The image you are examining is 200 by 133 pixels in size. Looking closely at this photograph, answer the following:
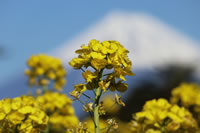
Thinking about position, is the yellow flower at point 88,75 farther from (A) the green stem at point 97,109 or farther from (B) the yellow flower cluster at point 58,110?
(B) the yellow flower cluster at point 58,110

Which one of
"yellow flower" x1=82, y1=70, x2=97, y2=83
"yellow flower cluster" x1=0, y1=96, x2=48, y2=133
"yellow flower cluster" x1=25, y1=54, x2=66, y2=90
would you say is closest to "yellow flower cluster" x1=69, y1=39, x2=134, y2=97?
"yellow flower" x1=82, y1=70, x2=97, y2=83

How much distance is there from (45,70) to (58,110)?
6.85ft

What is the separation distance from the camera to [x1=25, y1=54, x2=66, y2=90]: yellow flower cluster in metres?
9.99

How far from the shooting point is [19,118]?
168 inches

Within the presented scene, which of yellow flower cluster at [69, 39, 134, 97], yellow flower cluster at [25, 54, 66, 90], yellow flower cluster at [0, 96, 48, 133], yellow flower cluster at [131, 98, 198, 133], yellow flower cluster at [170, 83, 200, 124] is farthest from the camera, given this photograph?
yellow flower cluster at [25, 54, 66, 90]

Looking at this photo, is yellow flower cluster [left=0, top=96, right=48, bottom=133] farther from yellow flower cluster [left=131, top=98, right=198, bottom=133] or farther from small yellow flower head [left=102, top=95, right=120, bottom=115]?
yellow flower cluster [left=131, top=98, right=198, bottom=133]

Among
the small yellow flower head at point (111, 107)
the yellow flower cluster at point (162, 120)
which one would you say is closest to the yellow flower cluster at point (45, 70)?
the small yellow flower head at point (111, 107)

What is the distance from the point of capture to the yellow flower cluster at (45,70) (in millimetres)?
9992

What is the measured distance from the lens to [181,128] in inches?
193

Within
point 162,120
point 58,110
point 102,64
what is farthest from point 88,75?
point 58,110

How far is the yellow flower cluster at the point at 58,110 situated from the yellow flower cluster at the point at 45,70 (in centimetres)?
171

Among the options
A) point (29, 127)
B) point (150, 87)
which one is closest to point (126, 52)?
point (29, 127)

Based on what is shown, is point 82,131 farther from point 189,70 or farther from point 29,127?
point 189,70

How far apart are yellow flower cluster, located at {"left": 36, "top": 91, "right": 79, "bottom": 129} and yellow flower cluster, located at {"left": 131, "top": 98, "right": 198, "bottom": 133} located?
10.6 ft
